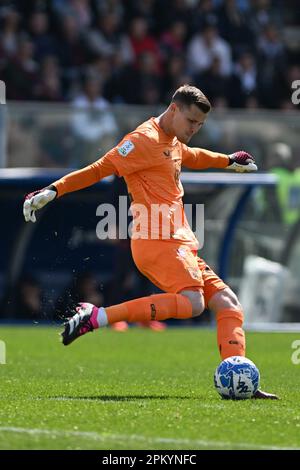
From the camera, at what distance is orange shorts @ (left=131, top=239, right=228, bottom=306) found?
8.26 m

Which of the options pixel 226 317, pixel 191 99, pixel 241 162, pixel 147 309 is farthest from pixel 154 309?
pixel 241 162

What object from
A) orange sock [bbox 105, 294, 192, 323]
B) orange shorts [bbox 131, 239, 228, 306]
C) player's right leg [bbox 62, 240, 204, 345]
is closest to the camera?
player's right leg [bbox 62, 240, 204, 345]

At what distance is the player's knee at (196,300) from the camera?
26.7 ft

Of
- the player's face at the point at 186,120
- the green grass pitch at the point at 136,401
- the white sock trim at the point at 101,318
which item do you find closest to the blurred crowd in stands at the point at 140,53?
the green grass pitch at the point at 136,401

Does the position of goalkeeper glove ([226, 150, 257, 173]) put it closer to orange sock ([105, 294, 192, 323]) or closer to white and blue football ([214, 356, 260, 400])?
orange sock ([105, 294, 192, 323])

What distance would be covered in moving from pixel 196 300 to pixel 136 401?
860 millimetres

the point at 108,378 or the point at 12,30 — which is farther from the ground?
the point at 12,30

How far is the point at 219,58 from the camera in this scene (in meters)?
20.0

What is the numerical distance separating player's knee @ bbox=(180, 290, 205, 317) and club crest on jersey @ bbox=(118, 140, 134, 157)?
1.10m

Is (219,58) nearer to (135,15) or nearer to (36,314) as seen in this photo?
(135,15)

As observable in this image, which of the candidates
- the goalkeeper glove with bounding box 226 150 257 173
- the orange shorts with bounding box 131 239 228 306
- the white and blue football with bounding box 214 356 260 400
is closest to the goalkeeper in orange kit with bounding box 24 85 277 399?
the orange shorts with bounding box 131 239 228 306

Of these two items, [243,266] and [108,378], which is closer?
[108,378]
